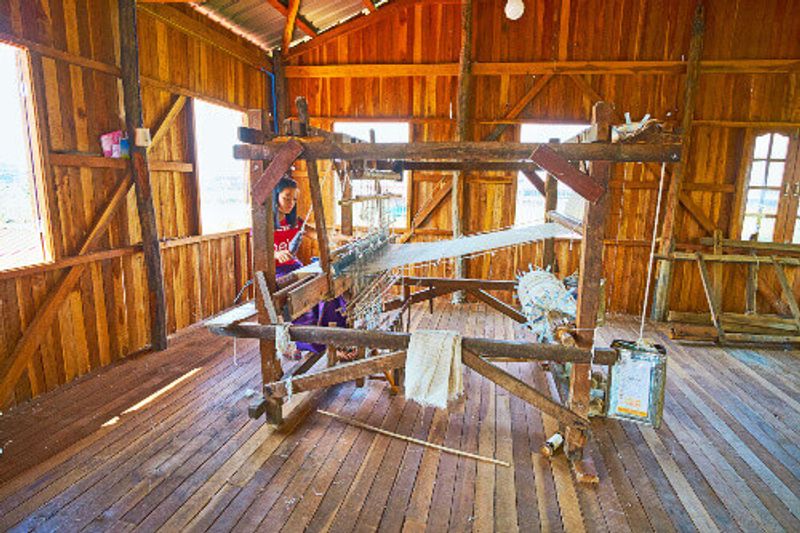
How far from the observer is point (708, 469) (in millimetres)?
3062

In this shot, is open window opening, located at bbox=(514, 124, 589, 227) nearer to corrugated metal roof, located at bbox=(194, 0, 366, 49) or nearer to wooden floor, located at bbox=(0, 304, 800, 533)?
corrugated metal roof, located at bbox=(194, 0, 366, 49)

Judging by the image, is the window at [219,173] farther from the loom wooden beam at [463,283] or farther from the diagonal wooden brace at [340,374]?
the diagonal wooden brace at [340,374]

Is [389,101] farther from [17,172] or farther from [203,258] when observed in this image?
[17,172]

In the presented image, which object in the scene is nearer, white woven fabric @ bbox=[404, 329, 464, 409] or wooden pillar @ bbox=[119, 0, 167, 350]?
white woven fabric @ bbox=[404, 329, 464, 409]

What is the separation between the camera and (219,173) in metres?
6.55

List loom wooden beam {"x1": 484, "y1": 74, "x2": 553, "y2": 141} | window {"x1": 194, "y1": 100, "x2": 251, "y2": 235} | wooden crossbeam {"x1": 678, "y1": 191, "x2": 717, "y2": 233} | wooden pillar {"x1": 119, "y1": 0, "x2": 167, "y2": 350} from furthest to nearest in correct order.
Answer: loom wooden beam {"x1": 484, "y1": 74, "x2": 553, "y2": 141}, wooden crossbeam {"x1": 678, "y1": 191, "x2": 717, "y2": 233}, window {"x1": 194, "y1": 100, "x2": 251, "y2": 235}, wooden pillar {"x1": 119, "y1": 0, "x2": 167, "y2": 350}

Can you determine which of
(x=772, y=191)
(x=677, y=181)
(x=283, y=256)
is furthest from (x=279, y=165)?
(x=772, y=191)

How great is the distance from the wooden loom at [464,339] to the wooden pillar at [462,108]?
3.80 meters

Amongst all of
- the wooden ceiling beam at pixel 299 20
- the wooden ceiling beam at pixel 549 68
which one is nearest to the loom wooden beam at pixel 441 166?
the wooden ceiling beam at pixel 549 68

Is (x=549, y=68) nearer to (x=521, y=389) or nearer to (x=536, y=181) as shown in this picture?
(x=536, y=181)

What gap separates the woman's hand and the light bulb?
4437 mm

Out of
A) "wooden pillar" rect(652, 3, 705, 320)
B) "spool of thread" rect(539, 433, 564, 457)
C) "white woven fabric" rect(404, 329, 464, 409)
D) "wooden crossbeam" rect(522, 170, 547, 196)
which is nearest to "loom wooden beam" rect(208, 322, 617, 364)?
"white woven fabric" rect(404, 329, 464, 409)

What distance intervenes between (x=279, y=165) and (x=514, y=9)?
4.76 meters

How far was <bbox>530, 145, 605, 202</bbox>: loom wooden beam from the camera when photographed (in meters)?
2.66
